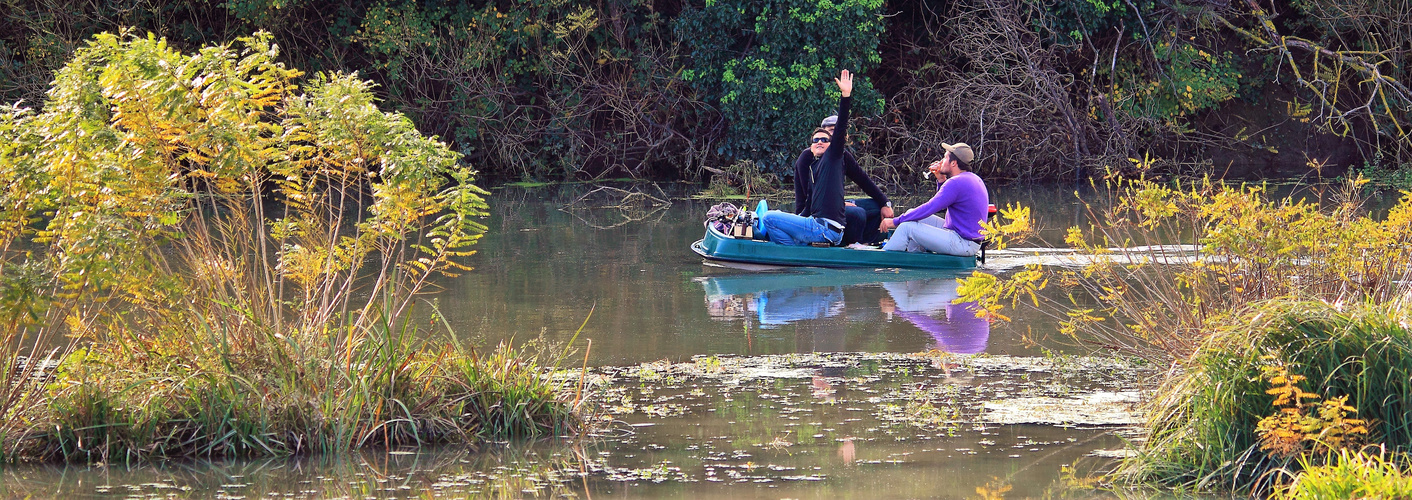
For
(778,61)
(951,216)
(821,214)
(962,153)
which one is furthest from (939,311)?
(778,61)

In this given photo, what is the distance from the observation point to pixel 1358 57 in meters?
23.2

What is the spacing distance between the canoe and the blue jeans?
17cm

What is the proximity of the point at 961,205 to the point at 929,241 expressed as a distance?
0.41 m

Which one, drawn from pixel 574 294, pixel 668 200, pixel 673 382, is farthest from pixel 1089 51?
pixel 673 382

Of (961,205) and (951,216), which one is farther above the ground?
(961,205)

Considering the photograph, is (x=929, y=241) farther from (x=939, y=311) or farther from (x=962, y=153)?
(x=939, y=311)

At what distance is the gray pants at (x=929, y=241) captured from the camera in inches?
489

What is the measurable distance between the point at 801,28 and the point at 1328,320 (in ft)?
57.4

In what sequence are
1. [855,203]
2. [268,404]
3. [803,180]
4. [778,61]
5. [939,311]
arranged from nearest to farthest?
1. [268,404]
2. [939,311]
3. [803,180]
4. [855,203]
5. [778,61]

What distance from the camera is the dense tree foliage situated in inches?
910

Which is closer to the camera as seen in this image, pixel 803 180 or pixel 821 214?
pixel 821 214

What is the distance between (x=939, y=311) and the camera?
1006 centimetres

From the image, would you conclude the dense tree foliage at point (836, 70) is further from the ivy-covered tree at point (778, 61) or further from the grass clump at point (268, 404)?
the grass clump at point (268, 404)

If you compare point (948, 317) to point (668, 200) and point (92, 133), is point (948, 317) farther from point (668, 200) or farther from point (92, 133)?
point (668, 200)
